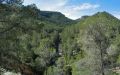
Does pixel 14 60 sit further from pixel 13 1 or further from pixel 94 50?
pixel 94 50

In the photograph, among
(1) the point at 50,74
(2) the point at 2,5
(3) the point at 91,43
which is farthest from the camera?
(1) the point at 50,74

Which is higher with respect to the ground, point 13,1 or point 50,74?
point 13,1

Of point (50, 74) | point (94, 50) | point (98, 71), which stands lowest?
point (50, 74)

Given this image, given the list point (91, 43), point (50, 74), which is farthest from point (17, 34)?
point (50, 74)

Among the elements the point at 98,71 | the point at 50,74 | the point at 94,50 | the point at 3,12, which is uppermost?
the point at 3,12

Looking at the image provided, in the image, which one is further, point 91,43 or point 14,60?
point 91,43

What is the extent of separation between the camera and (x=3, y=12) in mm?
21375

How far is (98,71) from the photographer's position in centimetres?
3772

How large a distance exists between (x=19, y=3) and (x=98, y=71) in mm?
18323

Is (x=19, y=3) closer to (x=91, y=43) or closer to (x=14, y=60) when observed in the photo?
(x=14, y=60)

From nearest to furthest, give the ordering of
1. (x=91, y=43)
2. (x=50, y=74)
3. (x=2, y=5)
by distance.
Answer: (x=2, y=5)
(x=91, y=43)
(x=50, y=74)

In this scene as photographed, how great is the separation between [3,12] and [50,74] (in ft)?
206

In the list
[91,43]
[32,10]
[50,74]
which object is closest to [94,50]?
[91,43]

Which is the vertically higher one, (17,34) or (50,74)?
(17,34)
